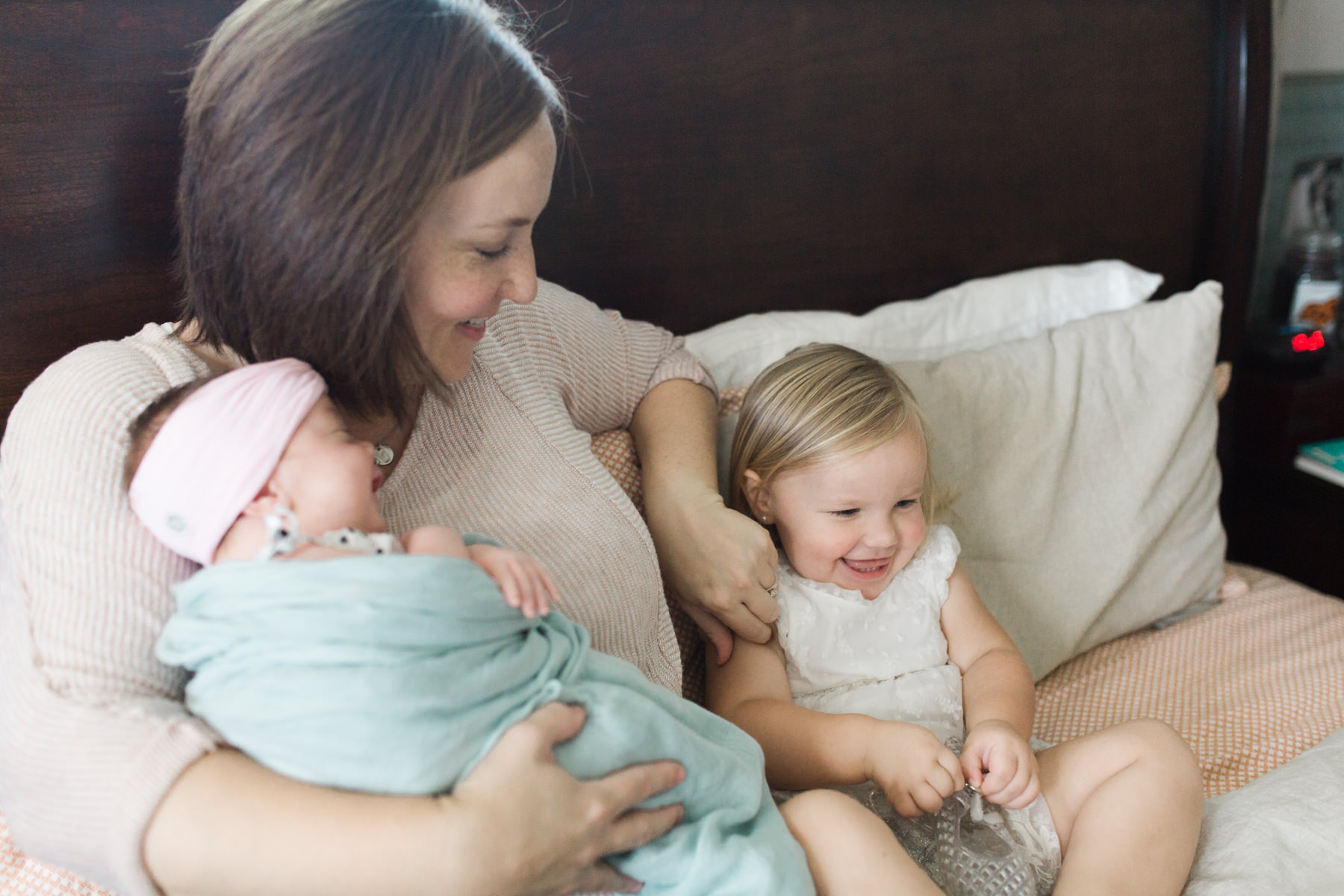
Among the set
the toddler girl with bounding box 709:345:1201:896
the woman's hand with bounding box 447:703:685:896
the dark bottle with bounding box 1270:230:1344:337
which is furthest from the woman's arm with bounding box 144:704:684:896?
the dark bottle with bounding box 1270:230:1344:337

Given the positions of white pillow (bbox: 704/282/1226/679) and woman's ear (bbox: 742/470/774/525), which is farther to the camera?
white pillow (bbox: 704/282/1226/679)

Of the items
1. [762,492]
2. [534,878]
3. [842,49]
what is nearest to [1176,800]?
[762,492]

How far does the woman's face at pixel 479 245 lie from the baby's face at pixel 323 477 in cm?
14

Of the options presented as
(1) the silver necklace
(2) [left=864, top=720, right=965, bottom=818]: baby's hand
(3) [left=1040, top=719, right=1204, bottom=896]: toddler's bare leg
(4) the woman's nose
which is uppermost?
(4) the woman's nose

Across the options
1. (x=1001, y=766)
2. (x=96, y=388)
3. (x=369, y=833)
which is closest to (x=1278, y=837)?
(x=1001, y=766)

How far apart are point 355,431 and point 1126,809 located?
0.87 m

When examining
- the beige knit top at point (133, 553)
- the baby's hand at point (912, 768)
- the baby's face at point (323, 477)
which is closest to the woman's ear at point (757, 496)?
the beige knit top at point (133, 553)

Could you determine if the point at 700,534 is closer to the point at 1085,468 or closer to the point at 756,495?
the point at 756,495

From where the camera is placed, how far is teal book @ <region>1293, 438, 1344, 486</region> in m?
2.00

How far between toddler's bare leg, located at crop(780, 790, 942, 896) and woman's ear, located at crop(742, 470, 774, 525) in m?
0.41

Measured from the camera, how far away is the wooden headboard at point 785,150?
1.14m

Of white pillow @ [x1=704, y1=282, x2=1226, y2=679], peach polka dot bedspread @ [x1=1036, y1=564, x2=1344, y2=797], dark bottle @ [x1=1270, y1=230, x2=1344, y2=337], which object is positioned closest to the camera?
peach polka dot bedspread @ [x1=1036, y1=564, x2=1344, y2=797]

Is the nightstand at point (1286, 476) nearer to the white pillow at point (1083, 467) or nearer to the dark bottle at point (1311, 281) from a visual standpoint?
the dark bottle at point (1311, 281)

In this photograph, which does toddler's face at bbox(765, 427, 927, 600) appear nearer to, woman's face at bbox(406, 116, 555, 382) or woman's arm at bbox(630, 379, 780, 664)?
woman's arm at bbox(630, 379, 780, 664)
